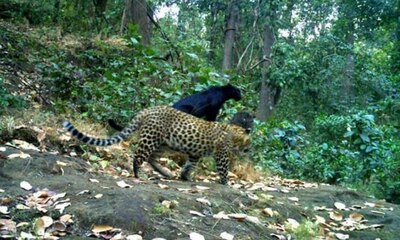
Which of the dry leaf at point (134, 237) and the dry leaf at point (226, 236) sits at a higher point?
the dry leaf at point (134, 237)

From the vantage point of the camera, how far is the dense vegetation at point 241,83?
11.0 m

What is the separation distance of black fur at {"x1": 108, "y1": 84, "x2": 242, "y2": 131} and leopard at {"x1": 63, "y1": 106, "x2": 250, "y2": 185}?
1752 mm

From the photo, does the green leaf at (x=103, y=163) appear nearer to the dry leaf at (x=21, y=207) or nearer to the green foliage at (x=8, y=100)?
the green foliage at (x=8, y=100)

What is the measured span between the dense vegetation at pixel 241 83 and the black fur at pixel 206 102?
2.27 feet

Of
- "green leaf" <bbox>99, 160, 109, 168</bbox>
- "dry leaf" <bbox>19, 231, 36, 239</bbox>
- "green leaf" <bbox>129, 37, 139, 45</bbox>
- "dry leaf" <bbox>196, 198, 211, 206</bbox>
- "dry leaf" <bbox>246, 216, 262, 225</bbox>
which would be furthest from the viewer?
"green leaf" <bbox>129, 37, 139, 45</bbox>

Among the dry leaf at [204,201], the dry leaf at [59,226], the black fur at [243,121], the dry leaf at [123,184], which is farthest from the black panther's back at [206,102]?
the dry leaf at [59,226]

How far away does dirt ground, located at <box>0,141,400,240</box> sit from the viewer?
5.16 meters

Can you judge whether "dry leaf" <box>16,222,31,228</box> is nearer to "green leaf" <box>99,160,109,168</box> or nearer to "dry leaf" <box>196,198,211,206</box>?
"dry leaf" <box>196,198,211,206</box>

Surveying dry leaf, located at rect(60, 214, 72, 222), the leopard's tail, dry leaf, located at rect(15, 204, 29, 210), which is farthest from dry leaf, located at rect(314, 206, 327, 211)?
dry leaf, located at rect(15, 204, 29, 210)

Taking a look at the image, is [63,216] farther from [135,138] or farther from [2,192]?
[135,138]

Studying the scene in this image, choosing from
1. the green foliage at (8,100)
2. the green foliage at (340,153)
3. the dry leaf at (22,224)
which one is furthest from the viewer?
the green foliage at (340,153)

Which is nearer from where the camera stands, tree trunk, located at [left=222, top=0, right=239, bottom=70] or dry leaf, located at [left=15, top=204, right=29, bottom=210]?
dry leaf, located at [left=15, top=204, right=29, bottom=210]

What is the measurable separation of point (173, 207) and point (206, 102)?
5098mm

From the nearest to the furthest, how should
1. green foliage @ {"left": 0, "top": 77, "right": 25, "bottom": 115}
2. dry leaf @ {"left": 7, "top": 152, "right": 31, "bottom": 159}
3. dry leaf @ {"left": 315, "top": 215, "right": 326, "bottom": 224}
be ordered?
dry leaf @ {"left": 7, "top": 152, "right": 31, "bottom": 159}
dry leaf @ {"left": 315, "top": 215, "right": 326, "bottom": 224}
green foliage @ {"left": 0, "top": 77, "right": 25, "bottom": 115}
